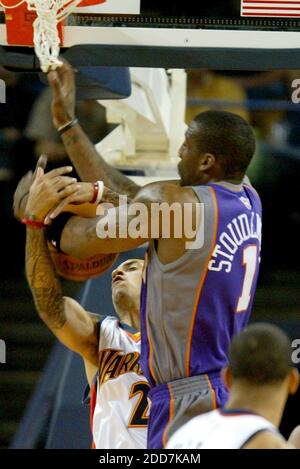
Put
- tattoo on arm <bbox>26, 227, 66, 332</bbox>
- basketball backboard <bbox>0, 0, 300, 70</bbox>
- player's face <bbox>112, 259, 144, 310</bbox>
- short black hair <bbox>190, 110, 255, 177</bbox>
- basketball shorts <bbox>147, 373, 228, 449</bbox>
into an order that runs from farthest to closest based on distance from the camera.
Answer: player's face <bbox>112, 259, 144, 310</bbox> → basketball backboard <bbox>0, 0, 300, 70</bbox> → tattoo on arm <bbox>26, 227, 66, 332</bbox> → short black hair <bbox>190, 110, 255, 177</bbox> → basketball shorts <bbox>147, 373, 228, 449</bbox>

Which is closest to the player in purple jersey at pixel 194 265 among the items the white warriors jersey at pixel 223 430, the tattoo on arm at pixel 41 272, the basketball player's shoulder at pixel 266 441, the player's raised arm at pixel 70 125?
the tattoo on arm at pixel 41 272

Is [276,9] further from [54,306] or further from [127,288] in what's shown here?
[54,306]

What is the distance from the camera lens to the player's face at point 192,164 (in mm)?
3557

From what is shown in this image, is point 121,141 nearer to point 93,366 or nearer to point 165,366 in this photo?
point 93,366

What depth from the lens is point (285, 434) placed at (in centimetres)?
488

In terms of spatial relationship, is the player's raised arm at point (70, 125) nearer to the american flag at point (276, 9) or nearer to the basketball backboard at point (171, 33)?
Answer: the basketball backboard at point (171, 33)

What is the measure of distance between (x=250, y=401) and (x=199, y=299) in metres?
0.75

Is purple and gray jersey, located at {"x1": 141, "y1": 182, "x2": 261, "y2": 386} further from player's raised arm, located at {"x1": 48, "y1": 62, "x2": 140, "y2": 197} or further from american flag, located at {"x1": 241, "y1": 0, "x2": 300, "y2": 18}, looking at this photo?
american flag, located at {"x1": 241, "y1": 0, "x2": 300, "y2": 18}

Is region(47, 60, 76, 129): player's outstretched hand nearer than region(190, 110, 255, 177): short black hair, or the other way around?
region(190, 110, 255, 177): short black hair

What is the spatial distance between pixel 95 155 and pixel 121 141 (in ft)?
2.96

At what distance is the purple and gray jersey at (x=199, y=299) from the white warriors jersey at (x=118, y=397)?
2.71ft

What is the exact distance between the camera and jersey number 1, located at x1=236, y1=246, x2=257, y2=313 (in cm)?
354

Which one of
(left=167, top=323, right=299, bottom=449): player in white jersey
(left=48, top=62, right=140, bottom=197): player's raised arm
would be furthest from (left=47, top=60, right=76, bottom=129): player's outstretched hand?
(left=167, top=323, right=299, bottom=449): player in white jersey
